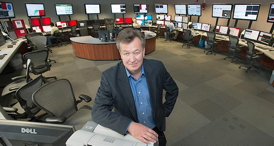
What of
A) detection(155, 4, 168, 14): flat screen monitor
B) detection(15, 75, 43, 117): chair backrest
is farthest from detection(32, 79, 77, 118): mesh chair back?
detection(155, 4, 168, 14): flat screen monitor

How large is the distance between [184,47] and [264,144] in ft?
17.8

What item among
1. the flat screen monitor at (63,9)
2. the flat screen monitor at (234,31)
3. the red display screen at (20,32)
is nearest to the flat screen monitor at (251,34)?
the flat screen monitor at (234,31)

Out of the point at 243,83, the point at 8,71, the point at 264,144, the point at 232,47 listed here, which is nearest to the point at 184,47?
the point at 232,47

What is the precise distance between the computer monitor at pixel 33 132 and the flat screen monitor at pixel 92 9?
8.84 metres

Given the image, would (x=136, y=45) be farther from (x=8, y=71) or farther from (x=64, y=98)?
(x=8, y=71)

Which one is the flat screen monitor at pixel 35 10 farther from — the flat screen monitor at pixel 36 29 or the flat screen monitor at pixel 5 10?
the flat screen monitor at pixel 5 10

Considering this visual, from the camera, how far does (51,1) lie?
738 cm

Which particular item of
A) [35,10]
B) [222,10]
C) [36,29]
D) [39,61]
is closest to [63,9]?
[35,10]

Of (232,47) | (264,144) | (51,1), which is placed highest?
(51,1)

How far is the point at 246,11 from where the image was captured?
4781mm

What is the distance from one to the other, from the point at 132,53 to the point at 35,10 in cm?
802

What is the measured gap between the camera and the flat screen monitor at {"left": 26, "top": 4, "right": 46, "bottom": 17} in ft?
21.0

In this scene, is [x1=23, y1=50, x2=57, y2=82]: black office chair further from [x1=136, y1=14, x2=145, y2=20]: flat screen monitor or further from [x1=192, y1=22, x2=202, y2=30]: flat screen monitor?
[x1=136, y1=14, x2=145, y2=20]: flat screen monitor

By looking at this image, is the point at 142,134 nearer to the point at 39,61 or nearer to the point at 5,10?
the point at 39,61
